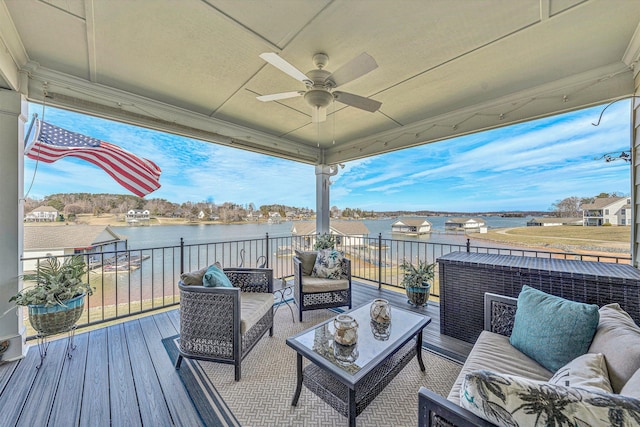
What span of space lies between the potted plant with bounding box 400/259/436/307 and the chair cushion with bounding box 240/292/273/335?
2.03m

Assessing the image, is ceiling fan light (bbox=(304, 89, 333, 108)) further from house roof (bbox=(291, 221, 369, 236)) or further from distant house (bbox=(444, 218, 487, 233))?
house roof (bbox=(291, 221, 369, 236))

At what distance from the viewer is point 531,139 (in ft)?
11.3

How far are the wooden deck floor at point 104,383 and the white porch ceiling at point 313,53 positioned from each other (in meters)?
2.60

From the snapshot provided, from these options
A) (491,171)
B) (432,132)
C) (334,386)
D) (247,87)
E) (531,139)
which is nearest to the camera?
(334,386)

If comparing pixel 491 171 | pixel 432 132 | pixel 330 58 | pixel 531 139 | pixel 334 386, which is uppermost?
pixel 330 58

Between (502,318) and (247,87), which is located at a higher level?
(247,87)

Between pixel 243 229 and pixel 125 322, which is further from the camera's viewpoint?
pixel 243 229

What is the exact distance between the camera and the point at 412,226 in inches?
186

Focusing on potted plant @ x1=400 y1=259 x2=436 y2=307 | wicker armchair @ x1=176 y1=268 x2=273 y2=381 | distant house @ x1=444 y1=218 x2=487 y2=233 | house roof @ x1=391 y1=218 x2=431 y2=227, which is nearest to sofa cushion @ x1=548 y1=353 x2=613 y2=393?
wicker armchair @ x1=176 y1=268 x2=273 y2=381

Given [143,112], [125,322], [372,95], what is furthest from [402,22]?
[125,322]

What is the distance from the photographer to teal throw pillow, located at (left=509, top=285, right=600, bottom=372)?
133 centimetres

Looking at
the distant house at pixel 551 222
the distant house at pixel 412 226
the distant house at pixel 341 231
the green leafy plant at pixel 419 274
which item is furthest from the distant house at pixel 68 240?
the distant house at pixel 551 222

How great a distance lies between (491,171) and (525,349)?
348 cm

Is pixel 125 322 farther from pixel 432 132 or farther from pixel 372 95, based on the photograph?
pixel 432 132
